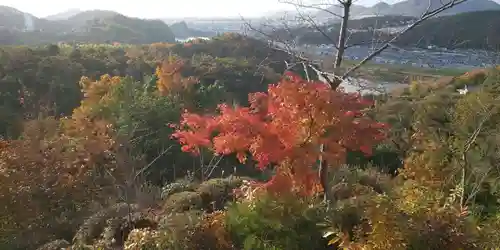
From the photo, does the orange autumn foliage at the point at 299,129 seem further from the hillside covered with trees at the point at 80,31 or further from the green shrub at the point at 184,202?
the hillside covered with trees at the point at 80,31

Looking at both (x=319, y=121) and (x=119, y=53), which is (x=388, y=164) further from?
(x=119, y=53)

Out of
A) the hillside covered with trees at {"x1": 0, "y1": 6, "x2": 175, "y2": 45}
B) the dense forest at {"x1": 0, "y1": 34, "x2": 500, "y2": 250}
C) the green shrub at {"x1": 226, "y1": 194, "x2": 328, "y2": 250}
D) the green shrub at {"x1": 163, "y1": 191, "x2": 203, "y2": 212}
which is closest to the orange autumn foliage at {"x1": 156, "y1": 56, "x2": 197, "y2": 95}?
the dense forest at {"x1": 0, "y1": 34, "x2": 500, "y2": 250}

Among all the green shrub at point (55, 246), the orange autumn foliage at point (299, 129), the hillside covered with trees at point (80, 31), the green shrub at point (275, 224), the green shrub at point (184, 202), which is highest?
the orange autumn foliage at point (299, 129)

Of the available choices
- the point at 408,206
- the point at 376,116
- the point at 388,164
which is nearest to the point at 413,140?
the point at 388,164

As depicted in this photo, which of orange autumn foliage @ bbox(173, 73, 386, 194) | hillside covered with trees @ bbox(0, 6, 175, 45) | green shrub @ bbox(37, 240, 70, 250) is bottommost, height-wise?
hillside covered with trees @ bbox(0, 6, 175, 45)

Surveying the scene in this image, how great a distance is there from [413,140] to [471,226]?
11.0 m

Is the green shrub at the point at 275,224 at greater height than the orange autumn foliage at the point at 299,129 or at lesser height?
lesser

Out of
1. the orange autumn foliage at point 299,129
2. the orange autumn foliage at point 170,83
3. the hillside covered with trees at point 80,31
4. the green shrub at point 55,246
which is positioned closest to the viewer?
the orange autumn foliage at point 299,129

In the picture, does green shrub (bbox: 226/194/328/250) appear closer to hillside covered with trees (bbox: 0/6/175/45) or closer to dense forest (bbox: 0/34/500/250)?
dense forest (bbox: 0/34/500/250)

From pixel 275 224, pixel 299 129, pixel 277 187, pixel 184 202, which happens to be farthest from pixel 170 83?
pixel 275 224

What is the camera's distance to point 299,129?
6508 millimetres

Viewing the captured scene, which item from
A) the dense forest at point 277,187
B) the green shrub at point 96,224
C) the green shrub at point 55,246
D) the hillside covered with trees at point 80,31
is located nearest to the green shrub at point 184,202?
the dense forest at point 277,187

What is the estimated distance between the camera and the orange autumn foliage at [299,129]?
6395 millimetres

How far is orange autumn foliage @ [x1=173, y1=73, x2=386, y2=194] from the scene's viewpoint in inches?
252
